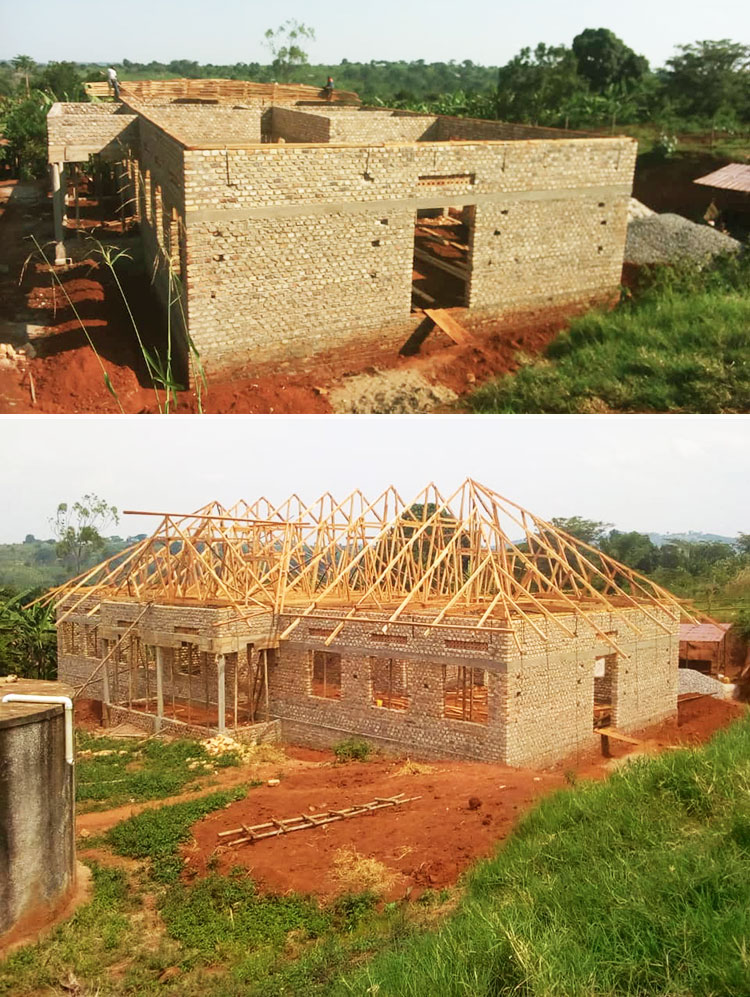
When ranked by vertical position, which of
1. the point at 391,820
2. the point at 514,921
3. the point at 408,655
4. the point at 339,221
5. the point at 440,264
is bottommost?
the point at 391,820

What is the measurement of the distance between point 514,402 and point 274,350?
284cm

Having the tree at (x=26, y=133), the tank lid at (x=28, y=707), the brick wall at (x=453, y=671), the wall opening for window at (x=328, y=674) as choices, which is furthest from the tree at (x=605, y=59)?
the wall opening for window at (x=328, y=674)

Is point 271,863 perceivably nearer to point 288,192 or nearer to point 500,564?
point 500,564

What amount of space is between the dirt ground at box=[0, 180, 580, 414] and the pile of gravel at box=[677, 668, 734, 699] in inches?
431

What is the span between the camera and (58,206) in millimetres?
13492

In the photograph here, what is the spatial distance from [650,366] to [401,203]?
3609 mm

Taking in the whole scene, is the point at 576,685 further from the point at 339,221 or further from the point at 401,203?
the point at 339,221

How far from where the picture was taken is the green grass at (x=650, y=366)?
12.0 meters

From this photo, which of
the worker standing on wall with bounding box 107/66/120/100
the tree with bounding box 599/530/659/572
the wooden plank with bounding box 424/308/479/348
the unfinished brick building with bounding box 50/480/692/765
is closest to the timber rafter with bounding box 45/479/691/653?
the unfinished brick building with bounding box 50/480/692/765

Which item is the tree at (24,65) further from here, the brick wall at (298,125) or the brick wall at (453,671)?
the brick wall at (453,671)

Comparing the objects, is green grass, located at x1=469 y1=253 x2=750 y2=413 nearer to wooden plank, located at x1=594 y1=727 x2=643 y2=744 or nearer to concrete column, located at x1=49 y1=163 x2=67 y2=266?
concrete column, located at x1=49 y1=163 x2=67 y2=266

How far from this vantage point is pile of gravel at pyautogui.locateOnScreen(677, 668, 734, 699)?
835 inches

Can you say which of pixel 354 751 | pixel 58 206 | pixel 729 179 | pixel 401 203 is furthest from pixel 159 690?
pixel 729 179

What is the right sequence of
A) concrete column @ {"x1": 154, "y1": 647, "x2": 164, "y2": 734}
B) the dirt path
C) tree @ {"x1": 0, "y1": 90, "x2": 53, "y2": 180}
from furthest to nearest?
1. concrete column @ {"x1": 154, "y1": 647, "x2": 164, "y2": 734}
2. the dirt path
3. tree @ {"x1": 0, "y1": 90, "x2": 53, "y2": 180}
